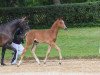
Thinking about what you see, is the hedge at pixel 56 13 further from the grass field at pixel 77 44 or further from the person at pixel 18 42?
the person at pixel 18 42

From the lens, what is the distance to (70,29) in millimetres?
31391

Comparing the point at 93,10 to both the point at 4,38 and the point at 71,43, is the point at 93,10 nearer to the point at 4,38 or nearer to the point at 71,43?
the point at 71,43

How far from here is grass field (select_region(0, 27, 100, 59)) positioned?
67.7ft

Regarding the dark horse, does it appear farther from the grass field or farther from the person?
the grass field

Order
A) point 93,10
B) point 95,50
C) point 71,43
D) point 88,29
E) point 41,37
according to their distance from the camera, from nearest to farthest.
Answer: point 41,37 → point 95,50 → point 71,43 → point 88,29 → point 93,10

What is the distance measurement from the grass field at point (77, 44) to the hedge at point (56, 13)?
164 centimetres

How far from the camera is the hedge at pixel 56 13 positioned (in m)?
32.8

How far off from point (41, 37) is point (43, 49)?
4.86 metres

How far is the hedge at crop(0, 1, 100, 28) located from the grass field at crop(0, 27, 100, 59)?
1.64 metres

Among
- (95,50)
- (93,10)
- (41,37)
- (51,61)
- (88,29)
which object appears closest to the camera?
(41,37)

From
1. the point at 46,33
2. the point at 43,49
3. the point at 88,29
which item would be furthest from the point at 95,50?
the point at 88,29

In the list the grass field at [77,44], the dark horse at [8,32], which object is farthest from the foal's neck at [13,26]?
the grass field at [77,44]

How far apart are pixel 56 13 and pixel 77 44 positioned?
353 inches

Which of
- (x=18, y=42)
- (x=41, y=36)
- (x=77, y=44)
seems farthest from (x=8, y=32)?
(x=77, y=44)
